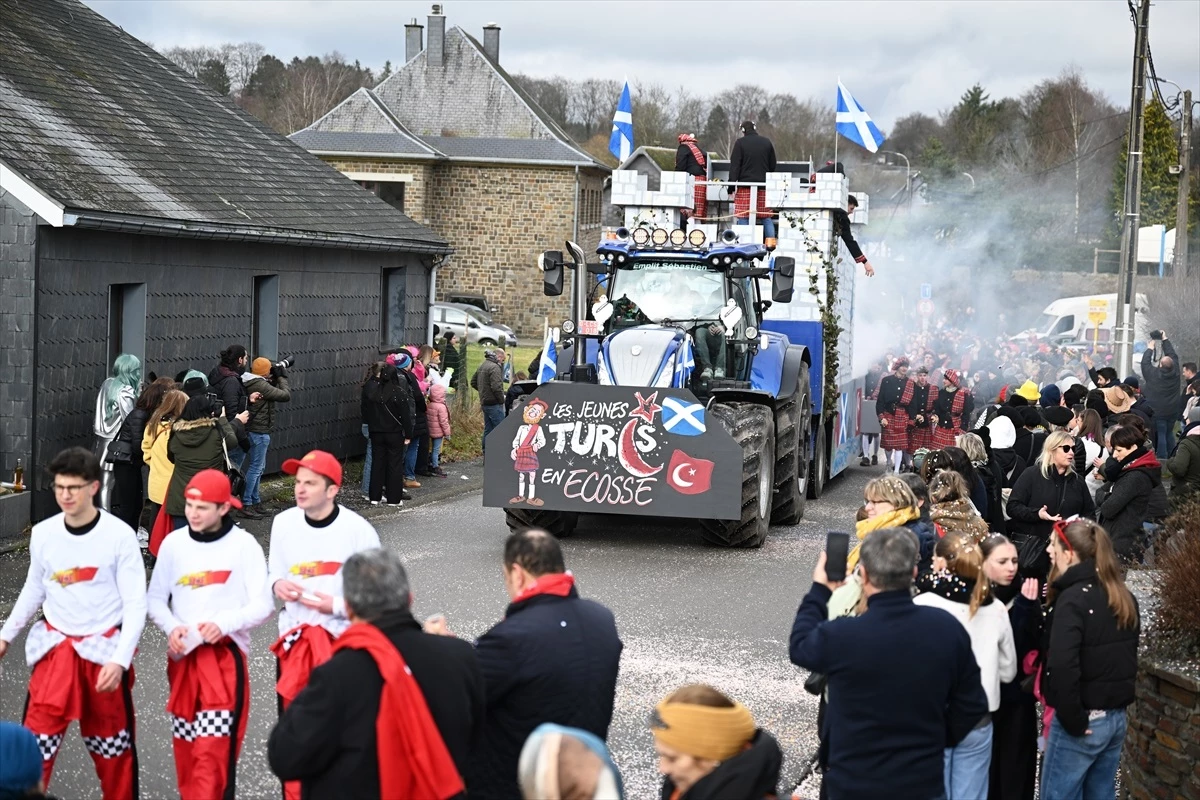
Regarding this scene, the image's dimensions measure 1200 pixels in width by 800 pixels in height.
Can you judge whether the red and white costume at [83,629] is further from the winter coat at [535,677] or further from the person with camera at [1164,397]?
the person with camera at [1164,397]

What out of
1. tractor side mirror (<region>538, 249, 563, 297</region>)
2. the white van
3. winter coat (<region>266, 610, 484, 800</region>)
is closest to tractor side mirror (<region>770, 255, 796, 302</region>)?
tractor side mirror (<region>538, 249, 563, 297</region>)

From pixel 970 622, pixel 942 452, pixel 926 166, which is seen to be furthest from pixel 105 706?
pixel 926 166

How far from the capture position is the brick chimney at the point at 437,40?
187ft

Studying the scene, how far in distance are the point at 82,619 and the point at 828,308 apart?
13.9m

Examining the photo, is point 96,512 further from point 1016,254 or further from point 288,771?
point 1016,254

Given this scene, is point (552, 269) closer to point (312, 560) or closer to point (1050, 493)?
point (1050, 493)

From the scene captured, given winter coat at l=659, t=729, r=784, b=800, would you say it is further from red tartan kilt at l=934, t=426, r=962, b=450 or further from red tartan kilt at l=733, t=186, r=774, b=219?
red tartan kilt at l=934, t=426, r=962, b=450

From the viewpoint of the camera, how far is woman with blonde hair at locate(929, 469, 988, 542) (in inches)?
317

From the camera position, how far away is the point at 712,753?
4.31 m

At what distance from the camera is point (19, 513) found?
13805 millimetres

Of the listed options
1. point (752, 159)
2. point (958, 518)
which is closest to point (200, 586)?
point (958, 518)

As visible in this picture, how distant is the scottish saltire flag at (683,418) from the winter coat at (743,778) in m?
9.55

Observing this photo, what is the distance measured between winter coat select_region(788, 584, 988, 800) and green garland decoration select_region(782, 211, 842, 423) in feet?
45.3

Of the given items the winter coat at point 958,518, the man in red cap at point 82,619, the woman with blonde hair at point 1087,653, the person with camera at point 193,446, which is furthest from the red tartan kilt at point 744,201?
the man in red cap at point 82,619
